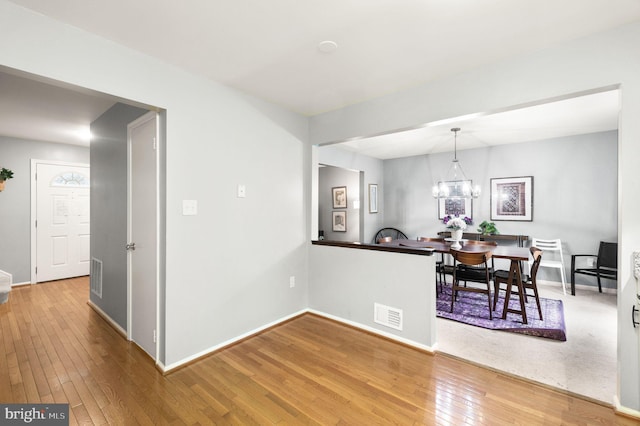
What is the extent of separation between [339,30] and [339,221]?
4.53m

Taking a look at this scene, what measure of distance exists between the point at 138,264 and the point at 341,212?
13.5 ft

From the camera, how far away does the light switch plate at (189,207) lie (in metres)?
2.42

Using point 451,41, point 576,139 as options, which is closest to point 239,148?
point 451,41

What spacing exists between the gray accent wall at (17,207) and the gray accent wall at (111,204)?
212 cm

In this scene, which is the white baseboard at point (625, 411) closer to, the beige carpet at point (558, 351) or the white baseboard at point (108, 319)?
the beige carpet at point (558, 351)

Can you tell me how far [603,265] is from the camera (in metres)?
4.30

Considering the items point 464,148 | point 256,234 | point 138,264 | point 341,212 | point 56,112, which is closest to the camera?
point 138,264

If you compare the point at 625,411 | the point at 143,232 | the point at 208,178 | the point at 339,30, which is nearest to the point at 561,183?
the point at 625,411

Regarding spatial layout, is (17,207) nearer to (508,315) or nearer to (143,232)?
(143,232)

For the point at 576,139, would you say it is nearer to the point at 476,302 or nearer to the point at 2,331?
the point at 476,302

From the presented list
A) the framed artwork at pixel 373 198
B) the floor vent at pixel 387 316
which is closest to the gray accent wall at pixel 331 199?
the framed artwork at pixel 373 198

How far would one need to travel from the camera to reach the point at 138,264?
107 inches

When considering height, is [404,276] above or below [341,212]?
below

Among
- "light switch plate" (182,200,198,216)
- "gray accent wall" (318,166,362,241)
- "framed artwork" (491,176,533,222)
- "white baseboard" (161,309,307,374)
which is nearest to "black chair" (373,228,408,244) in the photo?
"gray accent wall" (318,166,362,241)
